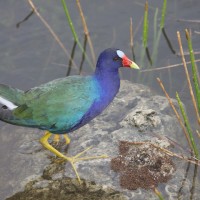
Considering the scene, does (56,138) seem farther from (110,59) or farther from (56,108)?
(110,59)

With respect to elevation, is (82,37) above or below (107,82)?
below

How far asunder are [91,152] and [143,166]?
0.51m

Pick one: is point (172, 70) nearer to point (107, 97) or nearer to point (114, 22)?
point (114, 22)

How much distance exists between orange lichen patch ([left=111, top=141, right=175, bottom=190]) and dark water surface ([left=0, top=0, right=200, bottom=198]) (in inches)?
60.7

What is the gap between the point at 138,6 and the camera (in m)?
6.41

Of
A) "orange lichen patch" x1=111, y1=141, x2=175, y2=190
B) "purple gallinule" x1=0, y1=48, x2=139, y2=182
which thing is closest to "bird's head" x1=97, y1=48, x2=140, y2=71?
"purple gallinule" x1=0, y1=48, x2=139, y2=182

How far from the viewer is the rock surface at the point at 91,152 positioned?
3945 mm

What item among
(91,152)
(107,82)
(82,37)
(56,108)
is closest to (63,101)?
(56,108)

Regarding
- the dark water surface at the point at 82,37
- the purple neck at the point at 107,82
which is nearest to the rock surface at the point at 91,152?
the purple neck at the point at 107,82

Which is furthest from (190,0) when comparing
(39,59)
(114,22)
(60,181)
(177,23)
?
(60,181)

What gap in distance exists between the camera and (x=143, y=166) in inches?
158

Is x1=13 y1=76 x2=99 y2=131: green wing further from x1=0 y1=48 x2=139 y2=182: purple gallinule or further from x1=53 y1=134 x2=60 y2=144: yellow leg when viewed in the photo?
x1=53 y1=134 x2=60 y2=144: yellow leg

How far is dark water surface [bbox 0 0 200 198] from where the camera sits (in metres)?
5.81

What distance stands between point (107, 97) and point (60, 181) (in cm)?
82
